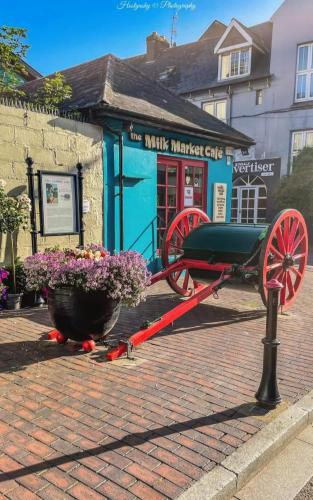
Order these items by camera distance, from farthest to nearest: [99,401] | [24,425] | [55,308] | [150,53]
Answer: [150,53] → [55,308] → [99,401] → [24,425]

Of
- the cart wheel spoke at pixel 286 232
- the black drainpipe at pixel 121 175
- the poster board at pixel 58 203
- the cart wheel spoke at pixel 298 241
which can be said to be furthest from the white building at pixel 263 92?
the poster board at pixel 58 203

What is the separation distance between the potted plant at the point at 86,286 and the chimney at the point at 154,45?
2772 centimetres

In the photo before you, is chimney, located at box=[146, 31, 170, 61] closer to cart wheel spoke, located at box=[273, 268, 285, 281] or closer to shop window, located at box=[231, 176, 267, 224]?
shop window, located at box=[231, 176, 267, 224]

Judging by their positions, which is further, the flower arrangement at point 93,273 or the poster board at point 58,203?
the poster board at point 58,203

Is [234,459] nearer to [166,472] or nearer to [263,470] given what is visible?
[263,470]

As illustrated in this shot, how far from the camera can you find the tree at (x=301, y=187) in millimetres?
17578

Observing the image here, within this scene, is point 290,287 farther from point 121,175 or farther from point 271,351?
point 121,175

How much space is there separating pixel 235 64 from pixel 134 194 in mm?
17207

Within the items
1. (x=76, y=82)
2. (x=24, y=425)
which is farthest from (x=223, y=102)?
(x=24, y=425)

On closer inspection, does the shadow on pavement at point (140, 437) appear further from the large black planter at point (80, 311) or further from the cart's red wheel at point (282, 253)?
the cart's red wheel at point (282, 253)

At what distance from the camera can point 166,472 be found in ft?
7.81

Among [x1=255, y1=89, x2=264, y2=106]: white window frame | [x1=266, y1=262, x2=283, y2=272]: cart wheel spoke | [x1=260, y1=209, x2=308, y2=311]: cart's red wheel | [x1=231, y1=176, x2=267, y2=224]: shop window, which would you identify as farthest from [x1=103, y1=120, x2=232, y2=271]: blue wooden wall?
[x1=255, y1=89, x2=264, y2=106]: white window frame

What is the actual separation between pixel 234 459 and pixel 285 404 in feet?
3.09

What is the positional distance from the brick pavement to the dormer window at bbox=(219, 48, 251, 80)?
19.7m
